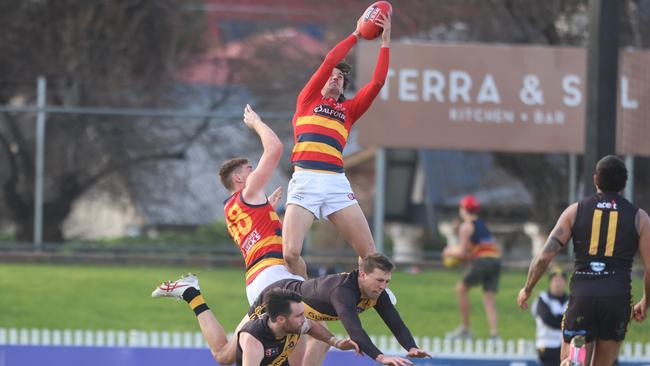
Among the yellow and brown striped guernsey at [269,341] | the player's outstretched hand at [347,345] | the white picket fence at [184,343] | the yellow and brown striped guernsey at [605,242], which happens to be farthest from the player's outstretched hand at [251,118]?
the white picket fence at [184,343]

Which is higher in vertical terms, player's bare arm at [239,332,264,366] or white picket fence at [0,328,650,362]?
player's bare arm at [239,332,264,366]

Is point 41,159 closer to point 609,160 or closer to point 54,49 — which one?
point 54,49

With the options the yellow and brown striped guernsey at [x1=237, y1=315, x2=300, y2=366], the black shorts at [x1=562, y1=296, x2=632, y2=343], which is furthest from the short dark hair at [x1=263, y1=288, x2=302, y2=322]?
the black shorts at [x1=562, y1=296, x2=632, y2=343]

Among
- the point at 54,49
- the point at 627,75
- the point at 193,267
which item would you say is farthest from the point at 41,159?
the point at 627,75

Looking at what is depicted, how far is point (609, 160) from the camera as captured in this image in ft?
31.2

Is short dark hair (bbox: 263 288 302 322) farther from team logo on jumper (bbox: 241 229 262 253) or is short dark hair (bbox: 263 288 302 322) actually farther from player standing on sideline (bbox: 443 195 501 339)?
player standing on sideline (bbox: 443 195 501 339)

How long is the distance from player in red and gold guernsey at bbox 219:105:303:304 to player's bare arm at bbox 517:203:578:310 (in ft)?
5.80

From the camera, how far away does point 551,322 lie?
42.0 ft

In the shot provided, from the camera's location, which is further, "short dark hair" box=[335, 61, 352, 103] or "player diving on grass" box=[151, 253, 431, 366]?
"short dark hair" box=[335, 61, 352, 103]

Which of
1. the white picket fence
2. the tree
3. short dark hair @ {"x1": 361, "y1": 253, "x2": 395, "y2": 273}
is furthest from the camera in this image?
the tree

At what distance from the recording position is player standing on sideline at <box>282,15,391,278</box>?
32.2 ft

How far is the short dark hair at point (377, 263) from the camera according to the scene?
8922 mm

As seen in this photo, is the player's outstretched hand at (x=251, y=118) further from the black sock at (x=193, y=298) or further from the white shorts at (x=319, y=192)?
the black sock at (x=193, y=298)

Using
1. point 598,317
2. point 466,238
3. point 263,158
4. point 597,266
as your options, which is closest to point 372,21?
point 263,158
